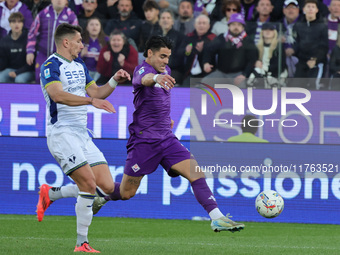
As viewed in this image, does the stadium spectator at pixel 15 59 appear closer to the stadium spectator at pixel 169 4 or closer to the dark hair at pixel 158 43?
the stadium spectator at pixel 169 4

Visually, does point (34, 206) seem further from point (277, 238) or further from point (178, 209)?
point (277, 238)

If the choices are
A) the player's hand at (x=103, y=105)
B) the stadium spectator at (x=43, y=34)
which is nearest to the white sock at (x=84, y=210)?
the player's hand at (x=103, y=105)

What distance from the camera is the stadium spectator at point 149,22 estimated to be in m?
12.3

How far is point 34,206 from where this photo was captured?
12.0 m

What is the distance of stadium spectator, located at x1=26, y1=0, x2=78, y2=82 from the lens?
40.4ft

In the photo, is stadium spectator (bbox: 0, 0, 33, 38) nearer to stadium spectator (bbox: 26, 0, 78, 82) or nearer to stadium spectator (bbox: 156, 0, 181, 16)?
stadium spectator (bbox: 26, 0, 78, 82)

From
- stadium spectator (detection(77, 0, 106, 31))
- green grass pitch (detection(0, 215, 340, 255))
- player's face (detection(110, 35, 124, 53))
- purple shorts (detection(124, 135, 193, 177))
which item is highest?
stadium spectator (detection(77, 0, 106, 31))

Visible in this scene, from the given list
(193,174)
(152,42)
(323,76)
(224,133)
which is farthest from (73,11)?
(193,174)

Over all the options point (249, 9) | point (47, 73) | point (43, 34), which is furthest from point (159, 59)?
point (249, 9)

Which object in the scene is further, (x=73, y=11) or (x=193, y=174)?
(x=73, y=11)

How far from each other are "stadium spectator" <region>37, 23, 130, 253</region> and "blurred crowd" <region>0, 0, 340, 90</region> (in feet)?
14.5

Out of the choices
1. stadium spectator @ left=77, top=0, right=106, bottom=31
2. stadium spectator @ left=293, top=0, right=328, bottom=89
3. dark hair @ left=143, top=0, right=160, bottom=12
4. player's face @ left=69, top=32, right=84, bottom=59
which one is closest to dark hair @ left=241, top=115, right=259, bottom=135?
stadium spectator @ left=293, top=0, right=328, bottom=89

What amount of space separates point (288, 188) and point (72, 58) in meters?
5.24

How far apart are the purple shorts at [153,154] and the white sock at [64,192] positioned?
649 millimetres
